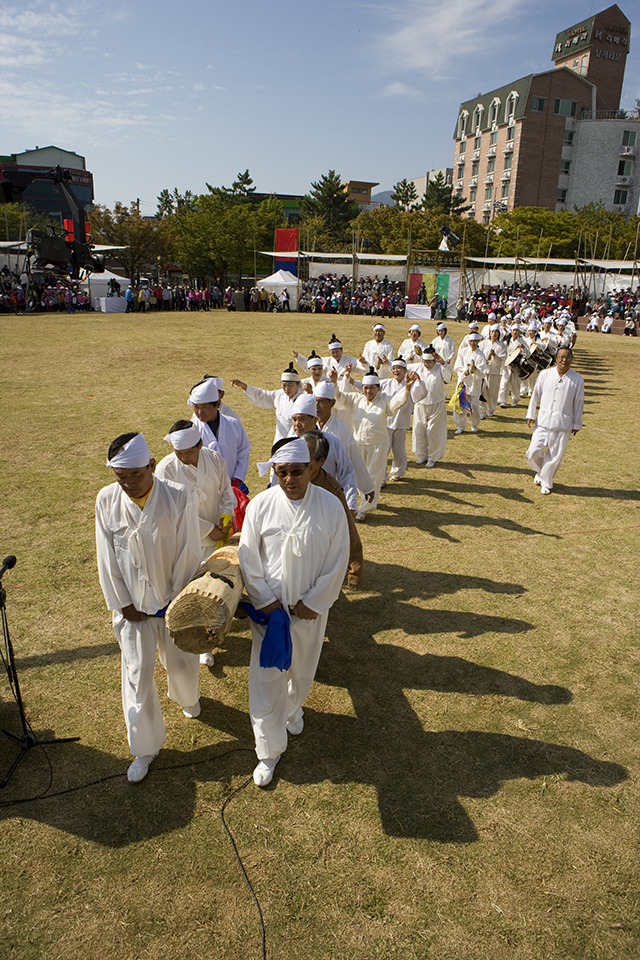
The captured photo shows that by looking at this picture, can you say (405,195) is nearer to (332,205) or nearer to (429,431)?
(332,205)

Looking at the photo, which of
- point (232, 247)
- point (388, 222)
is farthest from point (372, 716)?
point (388, 222)

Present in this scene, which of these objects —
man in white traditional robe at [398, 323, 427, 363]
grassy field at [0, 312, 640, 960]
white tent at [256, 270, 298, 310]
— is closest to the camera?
grassy field at [0, 312, 640, 960]

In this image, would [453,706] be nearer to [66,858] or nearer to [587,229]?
[66,858]

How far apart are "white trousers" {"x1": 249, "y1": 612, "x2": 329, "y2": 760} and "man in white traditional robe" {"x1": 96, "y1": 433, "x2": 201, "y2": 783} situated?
601mm

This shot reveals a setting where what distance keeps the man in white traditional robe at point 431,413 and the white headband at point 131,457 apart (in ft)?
22.6

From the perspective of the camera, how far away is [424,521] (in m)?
7.98

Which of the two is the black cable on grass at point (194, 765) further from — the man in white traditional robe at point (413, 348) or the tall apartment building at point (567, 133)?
the tall apartment building at point (567, 133)

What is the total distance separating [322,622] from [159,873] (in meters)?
1.61

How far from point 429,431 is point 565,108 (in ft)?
230

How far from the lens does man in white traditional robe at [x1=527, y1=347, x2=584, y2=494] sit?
8766 millimetres

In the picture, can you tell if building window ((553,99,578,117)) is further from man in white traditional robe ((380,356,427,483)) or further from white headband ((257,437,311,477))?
white headband ((257,437,311,477))

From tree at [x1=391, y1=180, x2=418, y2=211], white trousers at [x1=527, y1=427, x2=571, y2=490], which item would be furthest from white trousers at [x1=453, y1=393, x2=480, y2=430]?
tree at [x1=391, y1=180, x2=418, y2=211]

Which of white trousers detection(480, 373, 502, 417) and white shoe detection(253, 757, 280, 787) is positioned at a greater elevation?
white trousers detection(480, 373, 502, 417)

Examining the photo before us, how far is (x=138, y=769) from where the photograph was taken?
12.1ft
